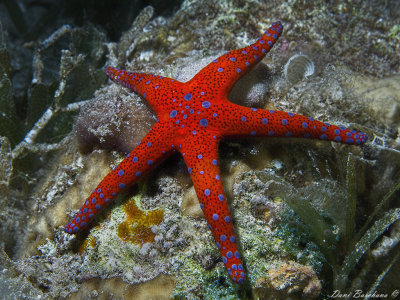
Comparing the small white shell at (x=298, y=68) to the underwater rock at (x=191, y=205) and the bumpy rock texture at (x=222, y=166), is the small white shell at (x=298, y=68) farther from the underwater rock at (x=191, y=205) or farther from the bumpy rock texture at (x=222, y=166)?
the underwater rock at (x=191, y=205)

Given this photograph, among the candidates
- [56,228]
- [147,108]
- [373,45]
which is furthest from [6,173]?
[373,45]

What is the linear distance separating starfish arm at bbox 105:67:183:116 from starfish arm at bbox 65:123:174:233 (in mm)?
316

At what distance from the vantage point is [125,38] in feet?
16.8

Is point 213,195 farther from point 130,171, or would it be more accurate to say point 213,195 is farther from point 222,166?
point 130,171

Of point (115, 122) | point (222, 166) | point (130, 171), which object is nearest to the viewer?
point (130, 171)

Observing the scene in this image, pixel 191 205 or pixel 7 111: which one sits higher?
pixel 7 111

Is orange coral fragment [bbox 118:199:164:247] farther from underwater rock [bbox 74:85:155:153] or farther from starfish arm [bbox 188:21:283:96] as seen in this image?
starfish arm [bbox 188:21:283:96]

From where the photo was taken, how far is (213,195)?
2900 millimetres

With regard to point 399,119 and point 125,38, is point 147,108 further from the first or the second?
point 399,119

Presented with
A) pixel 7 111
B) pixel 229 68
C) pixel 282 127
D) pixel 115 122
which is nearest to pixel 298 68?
pixel 229 68

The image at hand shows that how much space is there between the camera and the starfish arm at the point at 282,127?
3.10 m

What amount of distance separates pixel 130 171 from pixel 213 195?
1.00 metres

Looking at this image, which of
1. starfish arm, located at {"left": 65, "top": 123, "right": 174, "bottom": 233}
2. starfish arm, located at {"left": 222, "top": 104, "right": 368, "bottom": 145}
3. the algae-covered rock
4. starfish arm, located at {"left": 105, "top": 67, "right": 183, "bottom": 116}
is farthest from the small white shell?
the algae-covered rock

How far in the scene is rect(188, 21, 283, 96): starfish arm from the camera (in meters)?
3.37
